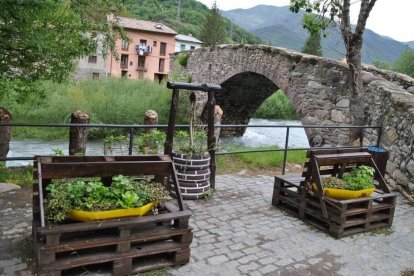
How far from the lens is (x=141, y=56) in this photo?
39469 mm

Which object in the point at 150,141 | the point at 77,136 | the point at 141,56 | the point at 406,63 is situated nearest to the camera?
the point at 150,141

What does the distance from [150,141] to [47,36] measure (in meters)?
2.07

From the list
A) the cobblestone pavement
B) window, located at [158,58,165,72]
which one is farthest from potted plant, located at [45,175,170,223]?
window, located at [158,58,165,72]

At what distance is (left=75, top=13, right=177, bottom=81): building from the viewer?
36.8m

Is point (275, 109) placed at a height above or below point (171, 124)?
below

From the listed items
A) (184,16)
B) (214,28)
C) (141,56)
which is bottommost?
(141,56)

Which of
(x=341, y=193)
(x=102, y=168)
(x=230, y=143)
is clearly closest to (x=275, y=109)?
(x=230, y=143)

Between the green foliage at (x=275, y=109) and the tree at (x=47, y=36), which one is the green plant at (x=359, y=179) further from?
the green foliage at (x=275, y=109)

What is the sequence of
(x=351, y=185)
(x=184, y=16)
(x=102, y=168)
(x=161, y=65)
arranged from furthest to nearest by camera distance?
(x=184, y=16) → (x=161, y=65) → (x=351, y=185) → (x=102, y=168)

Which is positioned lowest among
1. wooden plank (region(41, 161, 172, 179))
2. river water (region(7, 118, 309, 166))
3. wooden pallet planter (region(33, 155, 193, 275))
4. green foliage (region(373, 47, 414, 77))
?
river water (region(7, 118, 309, 166))

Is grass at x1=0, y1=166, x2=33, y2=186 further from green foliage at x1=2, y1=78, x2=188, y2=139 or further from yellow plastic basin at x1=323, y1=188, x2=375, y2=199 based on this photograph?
green foliage at x1=2, y1=78, x2=188, y2=139

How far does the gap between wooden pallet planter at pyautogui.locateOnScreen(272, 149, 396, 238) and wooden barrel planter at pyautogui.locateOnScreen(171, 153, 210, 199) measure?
0.91m

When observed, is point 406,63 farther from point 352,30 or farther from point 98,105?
point 352,30

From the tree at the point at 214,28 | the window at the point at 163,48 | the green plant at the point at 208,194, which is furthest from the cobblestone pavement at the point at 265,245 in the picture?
the window at the point at 163,48
